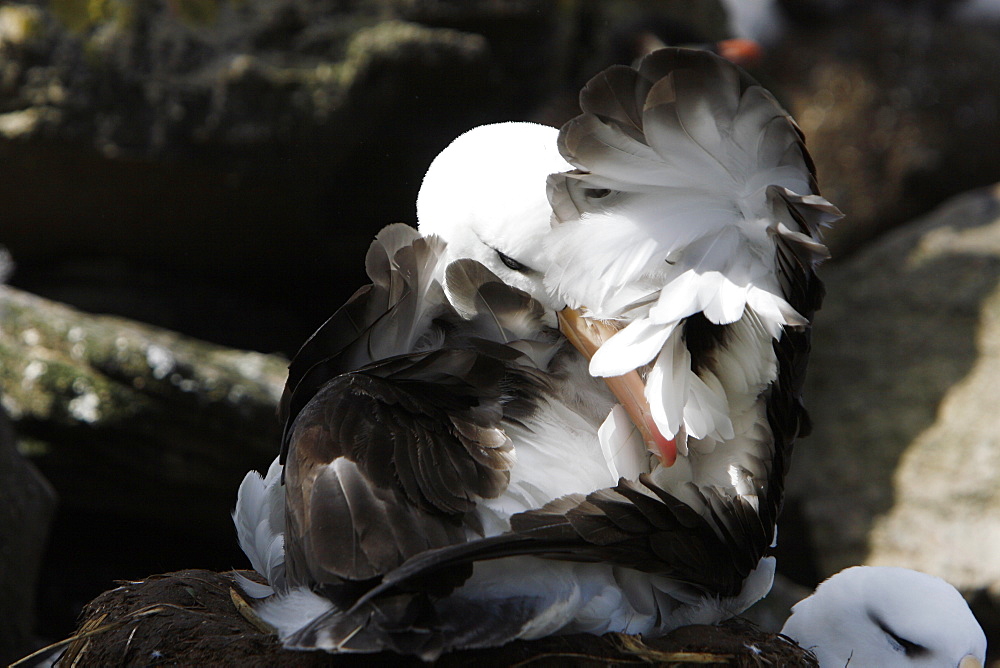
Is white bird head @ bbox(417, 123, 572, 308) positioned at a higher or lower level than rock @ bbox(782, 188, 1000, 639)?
higher

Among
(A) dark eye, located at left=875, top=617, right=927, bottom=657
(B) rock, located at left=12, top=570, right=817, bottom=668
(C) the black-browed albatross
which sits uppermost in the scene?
(C) the black-browed albatross

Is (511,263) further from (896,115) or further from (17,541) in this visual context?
(896,115)

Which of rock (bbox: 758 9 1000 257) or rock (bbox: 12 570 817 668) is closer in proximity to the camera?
rock (bbox: 12 570 817 668)

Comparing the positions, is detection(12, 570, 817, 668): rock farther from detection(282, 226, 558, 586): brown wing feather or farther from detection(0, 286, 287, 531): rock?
detection(0, 286, 287, 531): rock

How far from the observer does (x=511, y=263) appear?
2002mm

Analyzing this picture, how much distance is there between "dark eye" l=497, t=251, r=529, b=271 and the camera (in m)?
1.99

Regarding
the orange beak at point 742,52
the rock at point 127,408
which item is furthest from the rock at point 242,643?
the orange beak at point 742,52

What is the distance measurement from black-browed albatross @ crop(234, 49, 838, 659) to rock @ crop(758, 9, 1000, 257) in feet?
15.3

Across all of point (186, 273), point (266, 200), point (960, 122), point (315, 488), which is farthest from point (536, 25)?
point (315, 488)

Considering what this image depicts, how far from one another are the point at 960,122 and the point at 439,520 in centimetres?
588

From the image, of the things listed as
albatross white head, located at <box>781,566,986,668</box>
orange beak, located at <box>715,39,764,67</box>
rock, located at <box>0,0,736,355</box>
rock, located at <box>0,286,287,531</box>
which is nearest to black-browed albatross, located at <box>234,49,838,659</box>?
albatross white head, located at <box>781,566,986,668</box>

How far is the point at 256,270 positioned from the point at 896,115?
4085mm

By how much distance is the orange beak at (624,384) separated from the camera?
1.49 meters

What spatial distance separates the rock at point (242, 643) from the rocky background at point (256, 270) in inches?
40.7
